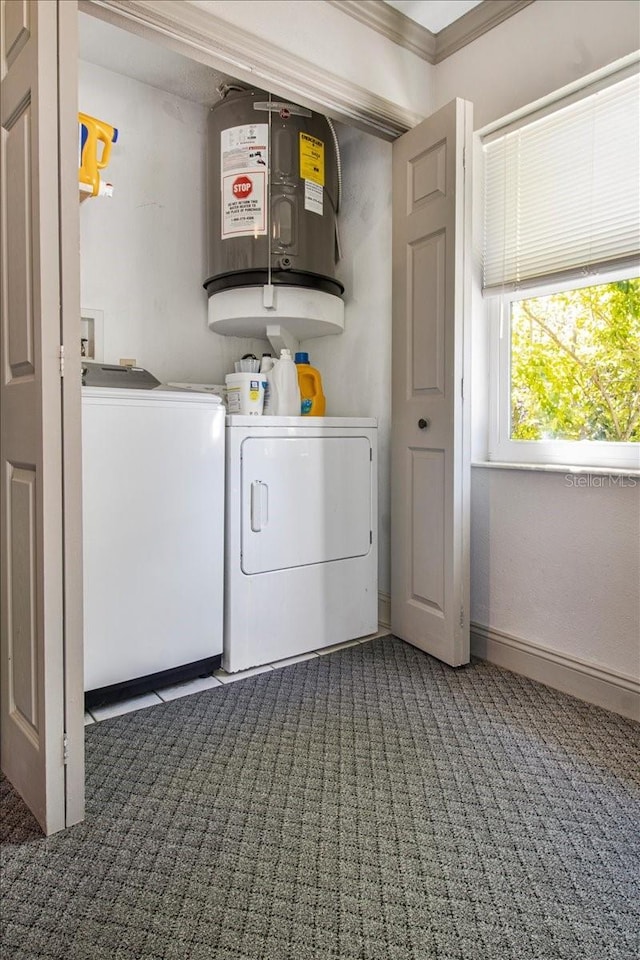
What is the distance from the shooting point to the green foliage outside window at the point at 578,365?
77.9 inches

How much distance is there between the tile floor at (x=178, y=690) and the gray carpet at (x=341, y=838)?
0.07m

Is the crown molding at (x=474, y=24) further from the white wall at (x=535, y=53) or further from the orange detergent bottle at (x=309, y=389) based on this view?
the orange detergent bottle at (x=309, y=389)

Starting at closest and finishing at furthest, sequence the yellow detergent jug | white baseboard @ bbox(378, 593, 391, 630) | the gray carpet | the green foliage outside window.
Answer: the gray carpet
the green foliage outside window
the yellow detergent jug
white baseboard @ bbox(378, 593, 391, 630)

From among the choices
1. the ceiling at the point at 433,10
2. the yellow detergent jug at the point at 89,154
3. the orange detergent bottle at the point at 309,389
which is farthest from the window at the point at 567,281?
the yellow detergent jug at the point at 89,154

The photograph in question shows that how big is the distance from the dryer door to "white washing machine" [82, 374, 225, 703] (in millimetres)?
135

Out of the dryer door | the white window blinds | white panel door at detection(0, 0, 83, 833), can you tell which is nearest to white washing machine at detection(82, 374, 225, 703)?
the dryer door

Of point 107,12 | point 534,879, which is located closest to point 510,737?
point 534,879

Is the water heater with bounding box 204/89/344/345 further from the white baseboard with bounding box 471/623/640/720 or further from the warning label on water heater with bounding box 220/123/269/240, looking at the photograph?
the white baseboard with bounding box 471/623/640/720

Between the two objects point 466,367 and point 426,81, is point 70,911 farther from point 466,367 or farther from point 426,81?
point 426,81

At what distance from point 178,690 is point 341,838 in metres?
0.92

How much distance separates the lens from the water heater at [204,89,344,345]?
7.92ft

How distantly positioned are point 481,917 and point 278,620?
4.26 feet

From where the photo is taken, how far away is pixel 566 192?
208 cm

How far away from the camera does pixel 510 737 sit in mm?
1761
